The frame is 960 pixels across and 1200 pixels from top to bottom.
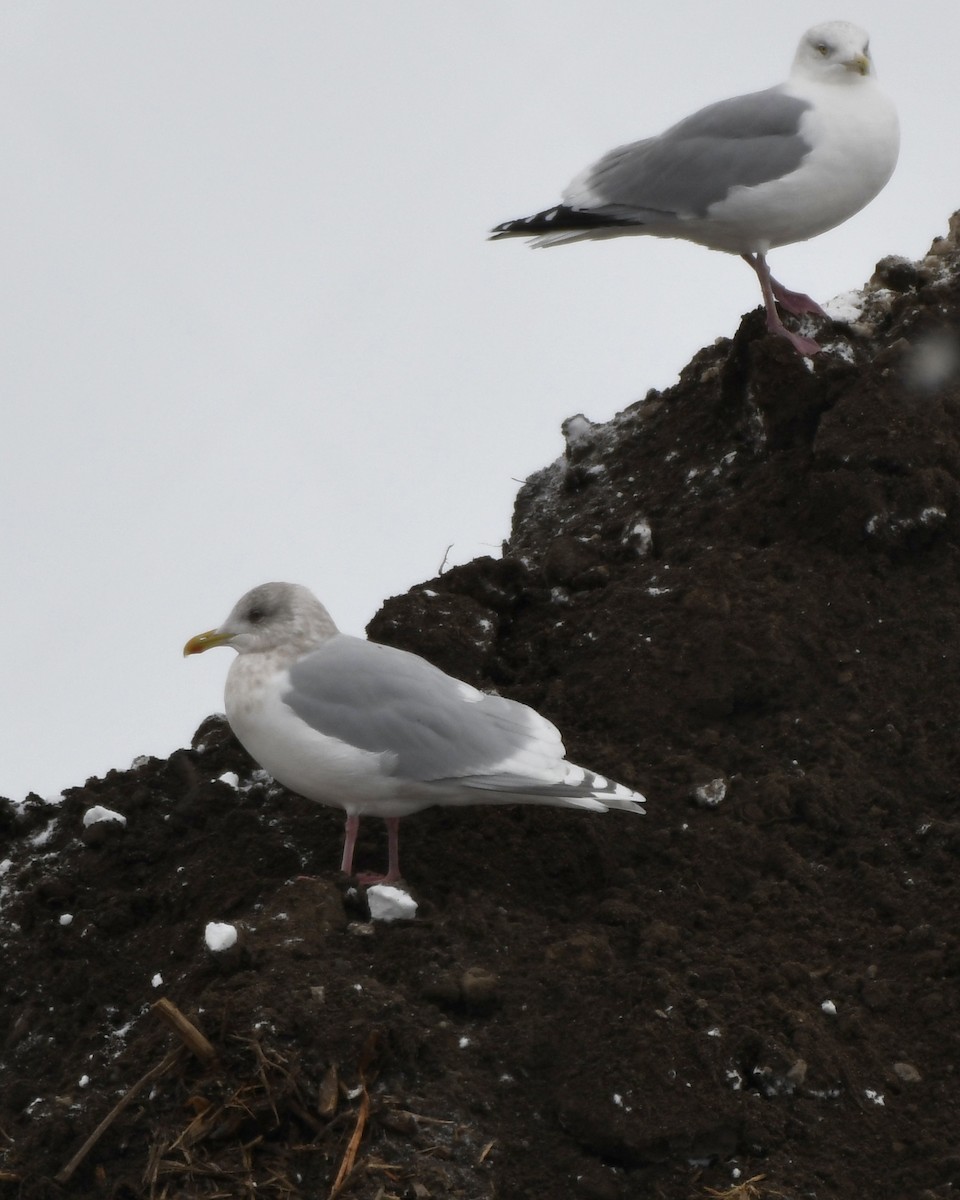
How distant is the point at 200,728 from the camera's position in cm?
671

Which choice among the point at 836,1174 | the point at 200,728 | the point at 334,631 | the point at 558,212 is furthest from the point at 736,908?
the point at 558,212

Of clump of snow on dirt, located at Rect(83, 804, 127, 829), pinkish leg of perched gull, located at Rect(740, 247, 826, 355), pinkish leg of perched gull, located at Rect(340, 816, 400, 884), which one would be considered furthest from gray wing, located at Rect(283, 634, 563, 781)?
pinkish leg of perched gull, located at Rect(740, 247, 826, 355)

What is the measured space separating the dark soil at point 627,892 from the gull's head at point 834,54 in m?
1.03

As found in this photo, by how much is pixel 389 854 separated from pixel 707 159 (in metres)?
3.45

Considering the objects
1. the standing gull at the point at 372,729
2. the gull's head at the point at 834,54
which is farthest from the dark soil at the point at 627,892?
the gull's head at the point at 834,54

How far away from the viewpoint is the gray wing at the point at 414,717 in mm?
5094

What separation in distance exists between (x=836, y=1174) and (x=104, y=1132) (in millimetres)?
1870

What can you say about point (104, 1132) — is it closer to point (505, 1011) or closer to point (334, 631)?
point (505, 1011)

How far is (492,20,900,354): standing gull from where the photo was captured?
6980 millimetres

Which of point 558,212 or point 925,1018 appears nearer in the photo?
point 925,1018

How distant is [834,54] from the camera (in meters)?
7.27

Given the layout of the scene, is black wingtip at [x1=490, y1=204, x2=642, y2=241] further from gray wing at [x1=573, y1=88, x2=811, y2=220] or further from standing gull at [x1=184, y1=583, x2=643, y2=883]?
standing gull at [x1=184, y1=583, x2=643, y2=883]

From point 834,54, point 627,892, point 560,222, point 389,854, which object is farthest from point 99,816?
point 834,54

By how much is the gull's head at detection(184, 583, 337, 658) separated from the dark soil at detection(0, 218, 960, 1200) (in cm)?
72
